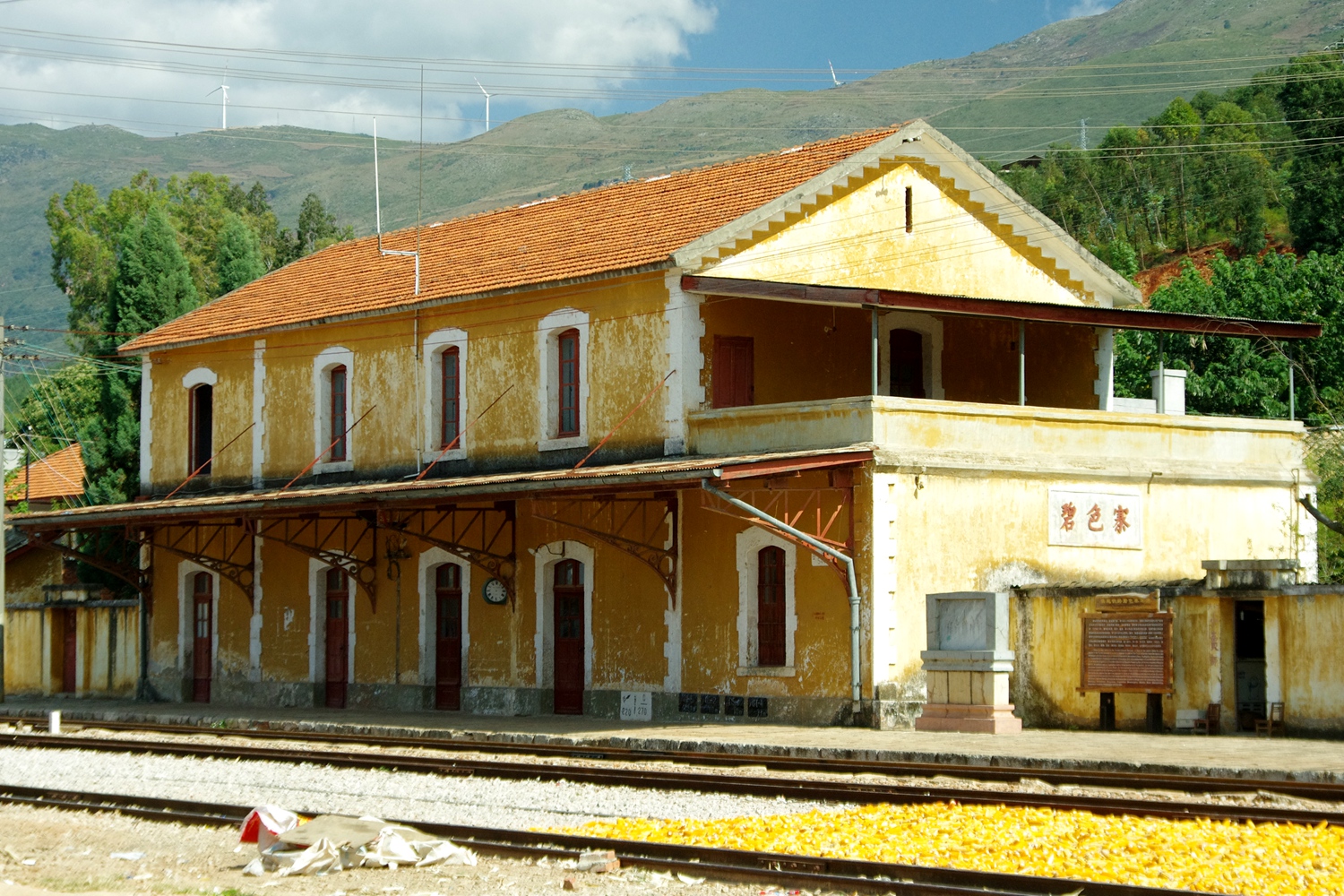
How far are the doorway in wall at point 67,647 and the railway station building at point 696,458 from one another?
4.53 m

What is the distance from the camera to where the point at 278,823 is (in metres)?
12.9

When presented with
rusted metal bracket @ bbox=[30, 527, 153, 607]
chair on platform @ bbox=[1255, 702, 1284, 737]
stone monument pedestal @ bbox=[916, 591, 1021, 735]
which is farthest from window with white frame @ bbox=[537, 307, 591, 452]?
chair on platform @ bbox=[1255, 702, 1284, 737]

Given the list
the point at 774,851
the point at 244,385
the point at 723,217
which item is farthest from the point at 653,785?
the point at 244,385

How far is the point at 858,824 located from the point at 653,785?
10.9ft

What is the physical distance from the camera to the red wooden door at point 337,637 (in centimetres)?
3047

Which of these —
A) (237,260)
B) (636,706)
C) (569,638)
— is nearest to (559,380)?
(569,638)

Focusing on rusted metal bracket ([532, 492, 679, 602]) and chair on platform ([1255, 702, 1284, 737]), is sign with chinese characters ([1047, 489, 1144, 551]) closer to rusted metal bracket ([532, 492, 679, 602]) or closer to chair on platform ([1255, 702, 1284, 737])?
chair on platform ([1255, 702, 1284, 737])

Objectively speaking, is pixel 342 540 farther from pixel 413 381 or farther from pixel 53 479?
pixel 53 479

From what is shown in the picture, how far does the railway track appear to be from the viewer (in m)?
9.98

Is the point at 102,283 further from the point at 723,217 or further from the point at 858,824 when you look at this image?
the point at 858,824

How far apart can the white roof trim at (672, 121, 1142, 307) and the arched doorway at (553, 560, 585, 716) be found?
17.4 feet

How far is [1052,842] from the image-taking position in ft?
38.0

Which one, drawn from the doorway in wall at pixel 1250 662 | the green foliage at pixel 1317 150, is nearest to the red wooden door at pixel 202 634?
the doorway in wall at pixel 1250 662

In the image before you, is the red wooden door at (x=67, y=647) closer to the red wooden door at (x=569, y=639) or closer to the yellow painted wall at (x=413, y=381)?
the yellow painted wall at (x=413, y=381)
